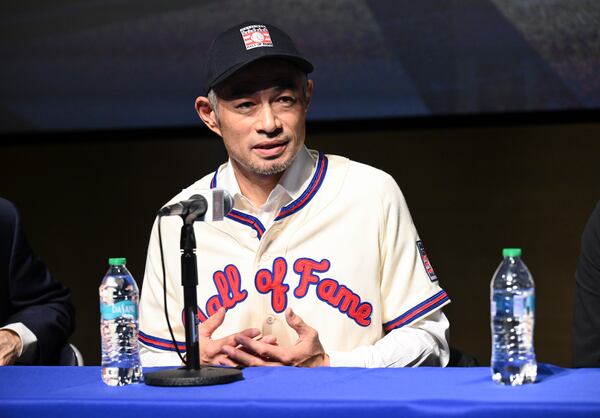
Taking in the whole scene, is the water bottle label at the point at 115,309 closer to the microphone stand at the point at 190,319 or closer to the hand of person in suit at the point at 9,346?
the microphone stand at the point at 190,319

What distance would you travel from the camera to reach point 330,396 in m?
1.67

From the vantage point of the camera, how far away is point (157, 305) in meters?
2.58

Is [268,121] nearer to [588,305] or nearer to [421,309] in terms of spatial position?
[421,309]

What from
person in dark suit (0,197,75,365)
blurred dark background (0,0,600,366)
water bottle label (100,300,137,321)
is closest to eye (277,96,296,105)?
water bottle label (100,300,137,321)

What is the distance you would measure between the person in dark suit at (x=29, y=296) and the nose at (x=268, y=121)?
0.79 meters

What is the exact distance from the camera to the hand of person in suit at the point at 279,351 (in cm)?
215

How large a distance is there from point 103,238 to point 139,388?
361cm

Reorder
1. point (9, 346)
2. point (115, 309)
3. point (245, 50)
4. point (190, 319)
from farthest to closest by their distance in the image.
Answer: point (9, 346), point (245, 50), point (115, 309), point (190, 319)

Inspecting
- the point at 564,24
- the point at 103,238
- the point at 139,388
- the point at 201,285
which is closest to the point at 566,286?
the point at 564,24

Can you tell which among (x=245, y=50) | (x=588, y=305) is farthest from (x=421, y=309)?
(x=245, y=50)

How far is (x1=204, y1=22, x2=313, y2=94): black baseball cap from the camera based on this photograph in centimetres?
241

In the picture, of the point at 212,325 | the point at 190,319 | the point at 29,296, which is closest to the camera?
the point at 190,319

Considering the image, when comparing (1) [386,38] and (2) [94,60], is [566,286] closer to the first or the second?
(1) [386,38]

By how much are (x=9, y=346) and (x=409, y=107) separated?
266 cm
